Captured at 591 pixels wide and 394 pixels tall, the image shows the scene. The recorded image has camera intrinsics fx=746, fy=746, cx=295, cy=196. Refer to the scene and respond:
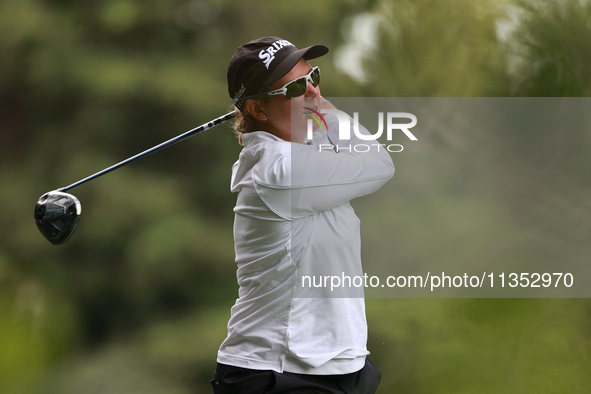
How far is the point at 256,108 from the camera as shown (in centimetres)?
162

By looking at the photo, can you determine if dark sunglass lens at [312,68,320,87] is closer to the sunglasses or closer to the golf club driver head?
Result: the sunglasses

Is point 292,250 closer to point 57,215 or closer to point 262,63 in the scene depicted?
point 262,63

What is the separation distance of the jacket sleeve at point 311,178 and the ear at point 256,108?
0.13 m

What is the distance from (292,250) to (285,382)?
0.26 meters

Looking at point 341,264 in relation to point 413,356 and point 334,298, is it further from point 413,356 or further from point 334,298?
point 413,356

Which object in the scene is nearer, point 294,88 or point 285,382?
point 285,382

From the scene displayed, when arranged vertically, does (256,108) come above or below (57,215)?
above

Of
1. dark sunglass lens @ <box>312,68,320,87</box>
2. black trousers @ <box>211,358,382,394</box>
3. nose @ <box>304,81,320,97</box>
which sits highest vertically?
dark sunglass lens @ <box>312,68,320,87</box>

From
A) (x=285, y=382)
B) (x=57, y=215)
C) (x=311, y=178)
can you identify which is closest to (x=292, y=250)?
(x=311, y=178)

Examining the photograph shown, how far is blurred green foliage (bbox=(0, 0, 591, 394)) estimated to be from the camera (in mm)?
3314

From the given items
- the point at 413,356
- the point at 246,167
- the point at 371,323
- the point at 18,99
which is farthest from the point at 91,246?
the point at 246,167

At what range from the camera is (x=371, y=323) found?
11.2 ft

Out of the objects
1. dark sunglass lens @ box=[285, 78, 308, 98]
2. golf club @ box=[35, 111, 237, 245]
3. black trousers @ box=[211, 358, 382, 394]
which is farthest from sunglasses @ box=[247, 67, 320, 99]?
black trousers @ box=[211, 358, 382, 394]

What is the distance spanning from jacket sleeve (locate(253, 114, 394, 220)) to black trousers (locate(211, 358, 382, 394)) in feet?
1.05
